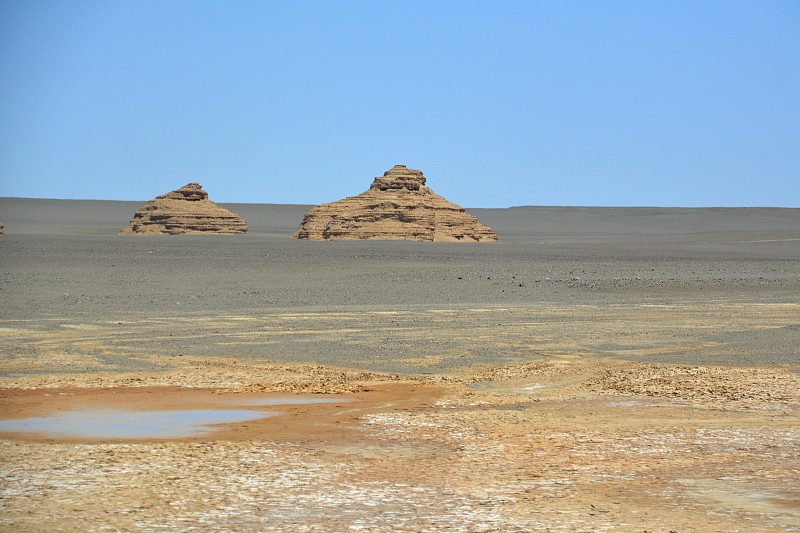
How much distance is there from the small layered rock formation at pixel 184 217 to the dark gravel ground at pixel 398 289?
30.8 metres

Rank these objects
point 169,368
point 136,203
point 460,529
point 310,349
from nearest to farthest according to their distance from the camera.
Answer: point 460,529 → point 169,368 → point 310,349 → point 136,203

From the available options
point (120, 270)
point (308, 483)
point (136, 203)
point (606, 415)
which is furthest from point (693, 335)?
point (136, 203)

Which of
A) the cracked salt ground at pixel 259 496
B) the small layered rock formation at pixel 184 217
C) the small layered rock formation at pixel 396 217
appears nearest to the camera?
the cracked salt ground at pixel 259 496

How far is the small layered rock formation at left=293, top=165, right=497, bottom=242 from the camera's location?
70.4 meters

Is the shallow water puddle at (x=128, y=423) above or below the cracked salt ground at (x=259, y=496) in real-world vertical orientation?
above

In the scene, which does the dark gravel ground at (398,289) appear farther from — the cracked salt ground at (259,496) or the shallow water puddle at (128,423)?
the cracked salt ground at (259,496)

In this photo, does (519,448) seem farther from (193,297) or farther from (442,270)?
(442,270)

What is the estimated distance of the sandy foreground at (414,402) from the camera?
23.8ft

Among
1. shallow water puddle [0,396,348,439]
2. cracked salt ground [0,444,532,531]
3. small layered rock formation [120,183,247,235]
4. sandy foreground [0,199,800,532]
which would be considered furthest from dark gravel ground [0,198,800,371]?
small layered rock formation [120,183,247,235]

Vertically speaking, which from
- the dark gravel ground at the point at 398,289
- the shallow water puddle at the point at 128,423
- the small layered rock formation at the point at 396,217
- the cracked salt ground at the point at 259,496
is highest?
the small layered rock formation at the point at 396,217

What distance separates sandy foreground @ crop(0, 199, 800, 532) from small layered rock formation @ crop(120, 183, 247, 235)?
54.5 metres

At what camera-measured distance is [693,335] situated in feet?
61.6

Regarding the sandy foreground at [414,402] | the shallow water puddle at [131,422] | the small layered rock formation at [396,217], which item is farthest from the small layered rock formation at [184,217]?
the shallow water puddle at [131,422]

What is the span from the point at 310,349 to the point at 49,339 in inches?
173
